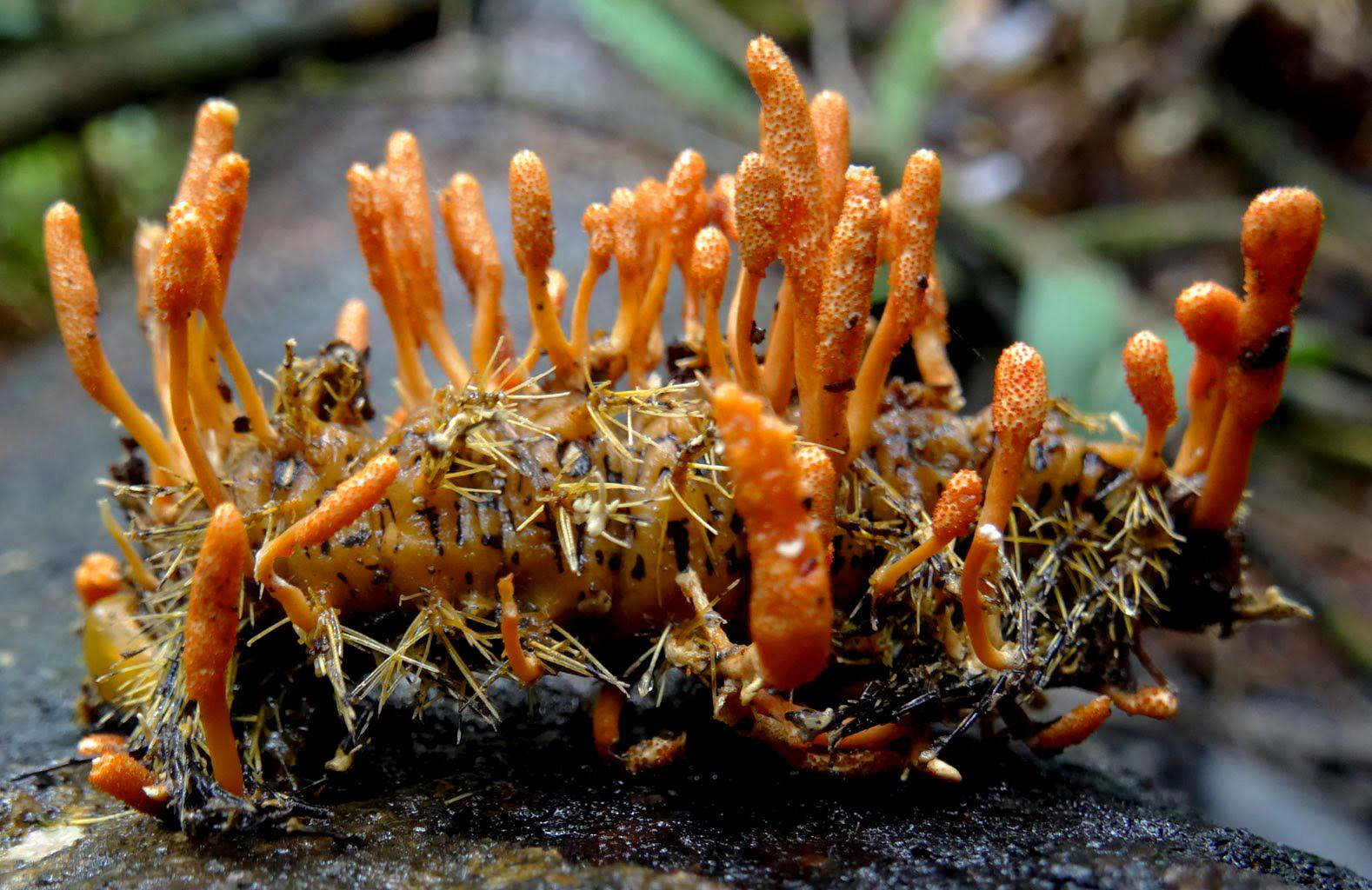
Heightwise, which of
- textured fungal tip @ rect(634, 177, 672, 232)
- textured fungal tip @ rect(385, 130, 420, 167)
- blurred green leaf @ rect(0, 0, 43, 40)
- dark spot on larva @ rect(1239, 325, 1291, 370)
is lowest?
dark spot on larva @ rect(1239, 325, 1291, 370)

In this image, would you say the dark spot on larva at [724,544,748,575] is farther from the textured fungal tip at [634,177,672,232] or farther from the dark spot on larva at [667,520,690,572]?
the textured fungal tip at [634,177,672,232]

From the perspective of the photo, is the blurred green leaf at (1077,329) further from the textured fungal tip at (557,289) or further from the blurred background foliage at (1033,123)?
the textured fungal tip at (557,289)

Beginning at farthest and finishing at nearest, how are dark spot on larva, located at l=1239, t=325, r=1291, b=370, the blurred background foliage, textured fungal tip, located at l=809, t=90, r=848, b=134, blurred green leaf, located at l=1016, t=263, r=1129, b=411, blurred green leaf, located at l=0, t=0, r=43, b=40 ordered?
blurred green leaf, located at l=0, t=0, r=43, b=40 → the blurred background foliage → blurred green leaf, located at l=1016, t=263, r=1129, b=411 → textured fungal tip, located at l=809, t=90, r=848, b=134 → dark spot on larva, located at l=1239, t=325, r=1291, b=370

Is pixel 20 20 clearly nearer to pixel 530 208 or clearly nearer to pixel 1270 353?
pixel 530 208

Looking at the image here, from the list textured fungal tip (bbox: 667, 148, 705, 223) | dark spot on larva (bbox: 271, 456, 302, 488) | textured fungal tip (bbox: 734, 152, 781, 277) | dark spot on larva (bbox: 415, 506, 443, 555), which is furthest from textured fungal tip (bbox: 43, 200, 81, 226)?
textured fungal tip (bbox: 734, 152, 781, 277)

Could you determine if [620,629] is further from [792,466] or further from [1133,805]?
[1133,805]

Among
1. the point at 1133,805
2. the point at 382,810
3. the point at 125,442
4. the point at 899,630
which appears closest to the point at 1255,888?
the point at 1133,805
